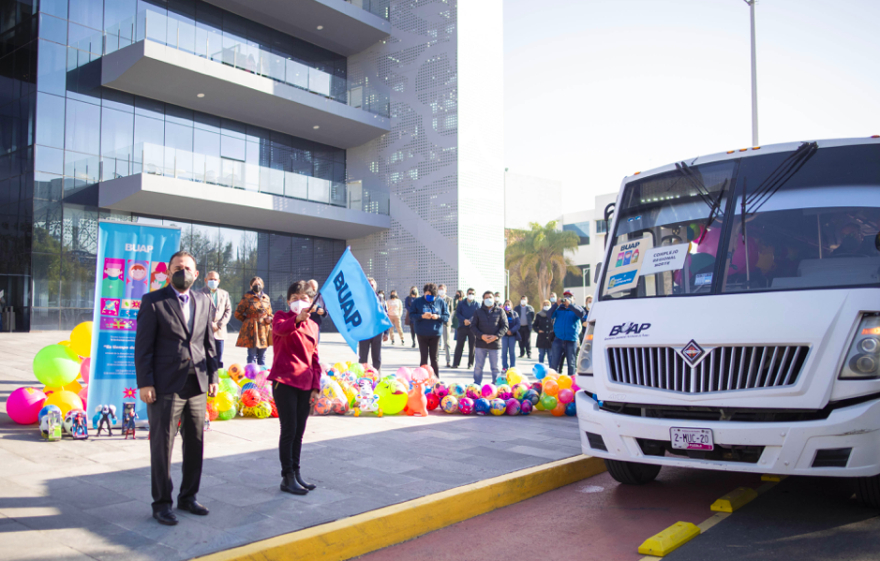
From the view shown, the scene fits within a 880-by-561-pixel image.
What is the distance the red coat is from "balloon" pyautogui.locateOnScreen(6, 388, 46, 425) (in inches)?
146

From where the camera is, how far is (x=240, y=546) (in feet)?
12.5

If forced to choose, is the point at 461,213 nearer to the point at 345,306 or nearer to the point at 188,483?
the point at 345,306

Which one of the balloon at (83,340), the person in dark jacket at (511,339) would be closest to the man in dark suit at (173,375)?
the balloon at (83,340)

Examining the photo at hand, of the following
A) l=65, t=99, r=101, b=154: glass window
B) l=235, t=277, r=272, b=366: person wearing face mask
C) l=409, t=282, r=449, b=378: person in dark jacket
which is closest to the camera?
l=235, t=277, r=272, b=366: person wearing face mask

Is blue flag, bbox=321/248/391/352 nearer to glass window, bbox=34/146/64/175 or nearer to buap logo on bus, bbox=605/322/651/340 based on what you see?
buap logo on bus, bbox=605/322/651/340

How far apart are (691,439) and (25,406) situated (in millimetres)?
6796

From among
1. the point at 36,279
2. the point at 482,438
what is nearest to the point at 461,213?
the point at 36,279

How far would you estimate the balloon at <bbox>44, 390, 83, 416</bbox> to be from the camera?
22.2 ft

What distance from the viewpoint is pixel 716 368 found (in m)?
4.48

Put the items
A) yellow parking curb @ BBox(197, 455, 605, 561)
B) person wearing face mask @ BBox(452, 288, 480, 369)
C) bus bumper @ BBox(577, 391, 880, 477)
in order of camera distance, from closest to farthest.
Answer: yellow parking curb @ BBox(197, 455, 605, 561)
bus bumper @ BBox(577, 391, 880, 477)
person wearing face mask @ BBox(452, 288, 480, 369)

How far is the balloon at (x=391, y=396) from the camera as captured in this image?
28.7 ft

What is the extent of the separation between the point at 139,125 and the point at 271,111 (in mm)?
5193

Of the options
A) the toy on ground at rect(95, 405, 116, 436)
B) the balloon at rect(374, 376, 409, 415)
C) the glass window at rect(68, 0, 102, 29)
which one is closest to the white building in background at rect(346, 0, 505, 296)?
the glass window at rect(68, 0, 102, 29)

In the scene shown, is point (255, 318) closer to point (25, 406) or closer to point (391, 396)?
point (391, 396)
